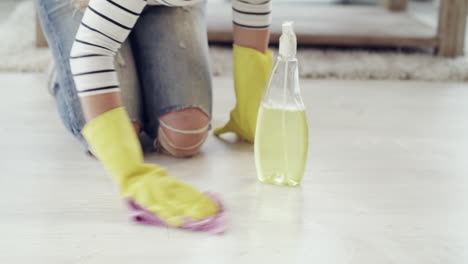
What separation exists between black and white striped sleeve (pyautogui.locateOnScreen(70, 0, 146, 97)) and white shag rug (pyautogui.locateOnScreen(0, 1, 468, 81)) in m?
0.76

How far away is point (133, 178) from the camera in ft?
2.75

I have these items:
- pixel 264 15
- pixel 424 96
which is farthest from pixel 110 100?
pixel 424 96

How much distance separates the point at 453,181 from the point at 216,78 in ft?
2.33

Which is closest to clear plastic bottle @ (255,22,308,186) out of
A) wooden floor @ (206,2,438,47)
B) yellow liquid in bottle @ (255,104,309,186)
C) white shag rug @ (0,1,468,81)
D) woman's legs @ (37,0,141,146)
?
yellow liquid in bottle @ (255,104,309,186)

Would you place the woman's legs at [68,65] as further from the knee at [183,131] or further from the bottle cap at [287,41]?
A: the bottle cap at [287,41]

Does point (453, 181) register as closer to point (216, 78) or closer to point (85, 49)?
point (85, 49)

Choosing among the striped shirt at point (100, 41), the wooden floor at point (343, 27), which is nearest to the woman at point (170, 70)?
the striped shirt at point (100, 41)

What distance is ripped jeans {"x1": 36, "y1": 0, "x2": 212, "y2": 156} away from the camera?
3.49 feet

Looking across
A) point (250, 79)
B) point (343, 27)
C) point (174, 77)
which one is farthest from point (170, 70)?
point (343, 27)

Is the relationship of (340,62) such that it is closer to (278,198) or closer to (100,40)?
(278,198)

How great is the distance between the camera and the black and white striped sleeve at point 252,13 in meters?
1.07

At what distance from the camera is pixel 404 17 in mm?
2086

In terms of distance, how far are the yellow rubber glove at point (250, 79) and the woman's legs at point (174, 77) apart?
0.06 metres

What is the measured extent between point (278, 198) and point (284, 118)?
0.11m
